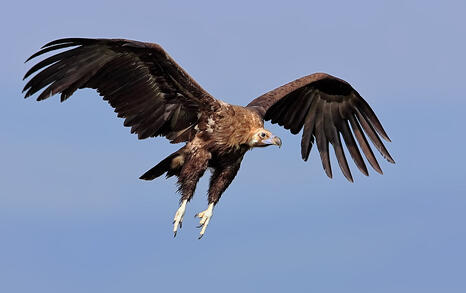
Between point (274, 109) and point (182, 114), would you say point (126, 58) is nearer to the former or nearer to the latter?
point (182, 114)

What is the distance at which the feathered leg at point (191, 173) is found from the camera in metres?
16.4

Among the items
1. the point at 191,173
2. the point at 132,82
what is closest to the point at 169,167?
the point at 191,173

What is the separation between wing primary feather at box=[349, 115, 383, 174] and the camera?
64.6 ft

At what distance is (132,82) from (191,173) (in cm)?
155

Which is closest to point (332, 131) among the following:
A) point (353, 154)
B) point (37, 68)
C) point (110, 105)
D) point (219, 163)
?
point (353, 154)

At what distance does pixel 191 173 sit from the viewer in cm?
1662

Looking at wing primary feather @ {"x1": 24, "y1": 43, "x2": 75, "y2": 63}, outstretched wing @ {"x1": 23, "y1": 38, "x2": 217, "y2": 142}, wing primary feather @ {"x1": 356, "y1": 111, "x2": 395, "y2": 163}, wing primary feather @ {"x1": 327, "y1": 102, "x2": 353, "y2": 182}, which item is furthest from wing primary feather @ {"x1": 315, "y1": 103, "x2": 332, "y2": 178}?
wing primary feather @ {"x1": 24, "y1": 43, "x2": 75, "y2": 63}

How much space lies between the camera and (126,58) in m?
16.2

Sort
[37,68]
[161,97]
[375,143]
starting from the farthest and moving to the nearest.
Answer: [375,143]
[161,97]
[37,68]

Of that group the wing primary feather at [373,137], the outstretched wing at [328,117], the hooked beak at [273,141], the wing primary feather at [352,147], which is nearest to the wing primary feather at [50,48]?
the hooked beak at [273,141]

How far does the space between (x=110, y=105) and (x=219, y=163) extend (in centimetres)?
183

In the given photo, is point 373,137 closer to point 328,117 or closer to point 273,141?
point 328,117

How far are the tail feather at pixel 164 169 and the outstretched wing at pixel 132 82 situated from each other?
0.37m

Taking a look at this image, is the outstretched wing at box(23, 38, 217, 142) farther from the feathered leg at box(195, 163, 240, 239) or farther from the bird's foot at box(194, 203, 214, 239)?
the bird's foot at box(194, 203, 214, 239)
